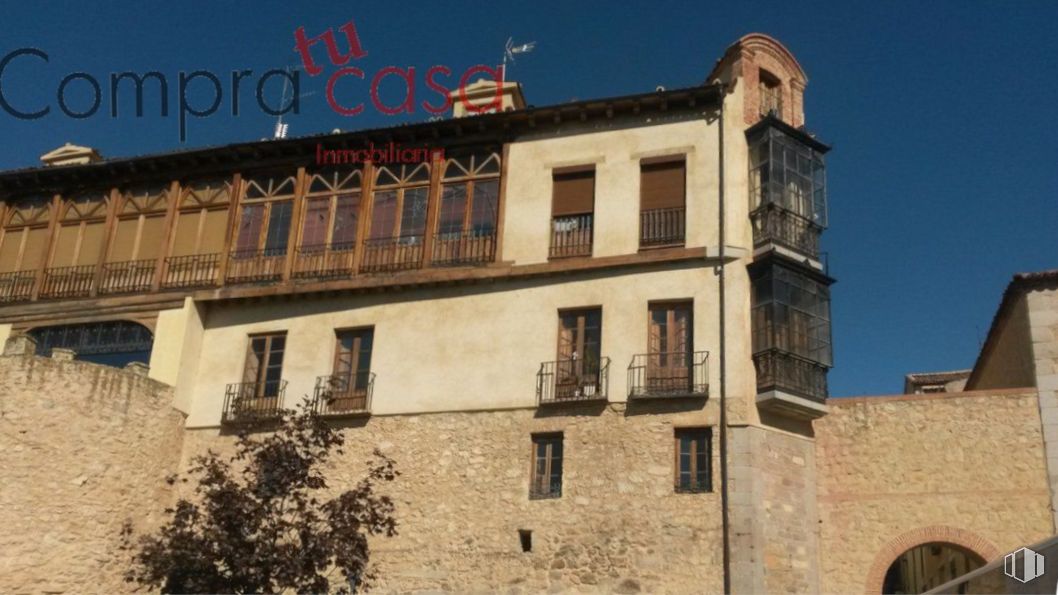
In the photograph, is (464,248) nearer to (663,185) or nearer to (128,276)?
(663,185)

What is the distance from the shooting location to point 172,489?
82.6 ft

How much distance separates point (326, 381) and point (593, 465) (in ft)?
21.4

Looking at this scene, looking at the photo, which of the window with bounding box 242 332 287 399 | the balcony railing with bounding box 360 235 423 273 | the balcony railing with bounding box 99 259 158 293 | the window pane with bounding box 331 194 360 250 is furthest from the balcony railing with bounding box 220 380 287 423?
the balcony railing with bounding box 99 259 158 293

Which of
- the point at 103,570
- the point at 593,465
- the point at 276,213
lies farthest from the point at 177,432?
the point at 593,465

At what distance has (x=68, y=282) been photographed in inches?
1081

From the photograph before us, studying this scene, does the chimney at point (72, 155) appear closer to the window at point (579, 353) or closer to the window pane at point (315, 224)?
the window pane at point (315, 224)

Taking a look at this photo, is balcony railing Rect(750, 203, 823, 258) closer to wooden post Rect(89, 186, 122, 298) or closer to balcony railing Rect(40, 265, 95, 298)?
wooden post Rect(89, 186, 122, 298)

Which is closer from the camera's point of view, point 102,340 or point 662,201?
point 662,201

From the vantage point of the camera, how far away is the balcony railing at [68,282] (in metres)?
27.3

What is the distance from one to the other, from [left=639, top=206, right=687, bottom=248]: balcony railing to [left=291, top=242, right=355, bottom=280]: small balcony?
22.1 ft

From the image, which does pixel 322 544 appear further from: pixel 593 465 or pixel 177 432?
pixel 177 432

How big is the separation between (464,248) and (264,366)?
5.41 metres

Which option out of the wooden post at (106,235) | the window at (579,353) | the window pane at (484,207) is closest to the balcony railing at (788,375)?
the window at (579,353)

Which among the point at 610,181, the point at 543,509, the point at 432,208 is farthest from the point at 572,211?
the point at 543,509
